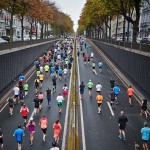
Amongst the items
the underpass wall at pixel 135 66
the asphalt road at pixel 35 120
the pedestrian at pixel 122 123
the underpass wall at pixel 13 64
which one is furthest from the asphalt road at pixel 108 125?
the underpass wall at pixel 13 64

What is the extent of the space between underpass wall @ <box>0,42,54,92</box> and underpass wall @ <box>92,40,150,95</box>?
14.4 m

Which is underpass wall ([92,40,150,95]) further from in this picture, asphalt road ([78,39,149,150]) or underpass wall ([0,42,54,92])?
underpass wall ([0,42,54,92])

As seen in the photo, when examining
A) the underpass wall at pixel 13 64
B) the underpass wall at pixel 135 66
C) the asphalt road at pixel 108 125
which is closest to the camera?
the asphalt road at pixel 108 125

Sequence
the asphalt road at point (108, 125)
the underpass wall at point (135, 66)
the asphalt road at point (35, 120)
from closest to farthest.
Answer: the asphalt road at point (35, 120) < the asphalt road at point (108, 125) < the underpass wall at point (135, 66)

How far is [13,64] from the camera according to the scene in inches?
1460

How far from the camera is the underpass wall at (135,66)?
30.3 metres

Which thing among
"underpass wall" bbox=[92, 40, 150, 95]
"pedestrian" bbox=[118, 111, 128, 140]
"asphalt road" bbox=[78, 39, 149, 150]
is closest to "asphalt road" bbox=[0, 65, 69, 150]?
"asphalt road" bbox=[78, 39, 149, 150]

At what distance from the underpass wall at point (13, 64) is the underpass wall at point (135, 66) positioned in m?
14.4

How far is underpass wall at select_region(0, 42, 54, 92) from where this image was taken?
31.6 meters

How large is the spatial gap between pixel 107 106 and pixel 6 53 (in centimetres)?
1370

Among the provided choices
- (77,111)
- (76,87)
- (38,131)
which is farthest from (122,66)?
(38,131)

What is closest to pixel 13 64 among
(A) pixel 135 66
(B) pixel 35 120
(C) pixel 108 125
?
(A) pixel 135 66

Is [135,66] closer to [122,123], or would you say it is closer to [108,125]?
[108,125]

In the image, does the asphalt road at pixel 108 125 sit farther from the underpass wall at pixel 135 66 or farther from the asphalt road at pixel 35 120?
the underpass wall at pixel 135 66
